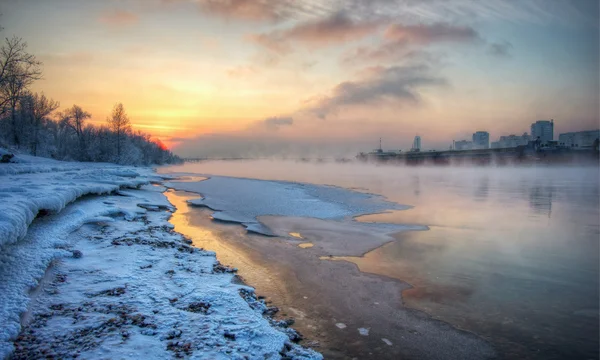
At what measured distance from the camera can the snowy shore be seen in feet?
14.3

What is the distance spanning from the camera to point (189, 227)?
13.6 m

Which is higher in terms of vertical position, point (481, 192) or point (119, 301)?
point (119, 301)

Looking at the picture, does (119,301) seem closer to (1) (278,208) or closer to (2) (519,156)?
(1) (278,208)

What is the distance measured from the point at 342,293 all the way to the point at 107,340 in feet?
14.7

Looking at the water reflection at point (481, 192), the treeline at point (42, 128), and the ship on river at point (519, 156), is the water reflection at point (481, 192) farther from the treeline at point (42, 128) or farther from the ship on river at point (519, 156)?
the ship on river at point (519, 156)

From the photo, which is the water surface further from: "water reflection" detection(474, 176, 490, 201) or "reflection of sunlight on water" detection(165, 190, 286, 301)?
"water reflection" detection(474, 176, 490, 201)

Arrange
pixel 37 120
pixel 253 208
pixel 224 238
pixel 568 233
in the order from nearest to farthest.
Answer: pixel 224 238 < pixel 568 233 < pixel 253 208 < pixel 37 120

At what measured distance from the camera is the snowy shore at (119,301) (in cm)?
434

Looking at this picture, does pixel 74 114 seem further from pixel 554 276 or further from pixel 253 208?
pixel 554 276

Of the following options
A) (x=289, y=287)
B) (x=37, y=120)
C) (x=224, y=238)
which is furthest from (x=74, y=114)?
(x=289, y=287)

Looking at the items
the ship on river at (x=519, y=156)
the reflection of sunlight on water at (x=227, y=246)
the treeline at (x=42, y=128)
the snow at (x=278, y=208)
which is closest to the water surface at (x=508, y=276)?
the snow at (x=278, y=208)

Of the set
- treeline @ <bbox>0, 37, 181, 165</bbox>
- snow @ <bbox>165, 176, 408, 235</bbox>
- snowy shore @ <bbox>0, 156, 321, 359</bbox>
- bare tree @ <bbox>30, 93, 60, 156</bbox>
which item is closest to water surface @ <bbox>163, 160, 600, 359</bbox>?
snow @ <bbox>165, 176, 408, 235</bbox>

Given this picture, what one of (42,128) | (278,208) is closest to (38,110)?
(42,128)

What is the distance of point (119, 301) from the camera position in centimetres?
559
